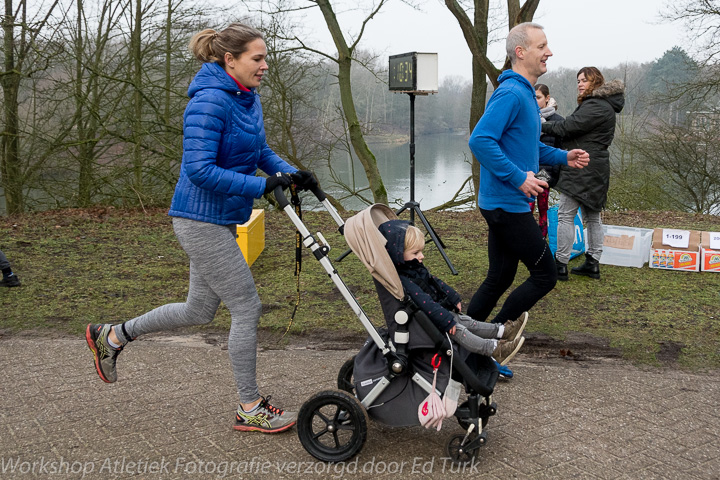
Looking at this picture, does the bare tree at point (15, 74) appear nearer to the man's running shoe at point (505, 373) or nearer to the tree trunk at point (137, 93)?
the tree trunk at point (137, 93)

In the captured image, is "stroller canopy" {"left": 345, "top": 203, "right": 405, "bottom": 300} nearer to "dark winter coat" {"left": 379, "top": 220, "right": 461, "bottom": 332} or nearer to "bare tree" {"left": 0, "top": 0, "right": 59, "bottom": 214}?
"dark winter coat" {"left": 379, "top": 220, "right": 461, "bottom": 332}

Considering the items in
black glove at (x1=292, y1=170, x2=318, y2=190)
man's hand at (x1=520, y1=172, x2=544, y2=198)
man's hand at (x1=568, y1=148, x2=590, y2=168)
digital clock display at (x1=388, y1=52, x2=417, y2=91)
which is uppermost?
digital clock display at (x1=388, y1=52, x2=417, y2=91)

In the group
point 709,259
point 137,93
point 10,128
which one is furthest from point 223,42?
point 10,128

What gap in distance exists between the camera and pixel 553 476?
3.00 meters

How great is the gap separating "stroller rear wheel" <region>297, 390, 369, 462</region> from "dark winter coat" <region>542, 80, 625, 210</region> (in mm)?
3849

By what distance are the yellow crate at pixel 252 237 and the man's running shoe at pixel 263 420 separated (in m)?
2.89

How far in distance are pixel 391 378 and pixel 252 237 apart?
399cm

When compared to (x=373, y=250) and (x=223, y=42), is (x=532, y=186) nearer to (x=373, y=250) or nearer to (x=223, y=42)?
(x=373, y=250)

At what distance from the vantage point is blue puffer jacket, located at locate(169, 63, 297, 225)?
3.11 m

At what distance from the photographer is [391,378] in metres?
3.13

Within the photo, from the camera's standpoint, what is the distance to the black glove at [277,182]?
3.15 m

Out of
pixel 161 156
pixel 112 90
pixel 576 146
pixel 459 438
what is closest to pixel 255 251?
pixel 576 146

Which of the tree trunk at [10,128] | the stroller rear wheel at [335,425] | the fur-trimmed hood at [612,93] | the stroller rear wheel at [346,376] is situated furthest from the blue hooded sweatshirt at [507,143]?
the tree trunk at [10,128]

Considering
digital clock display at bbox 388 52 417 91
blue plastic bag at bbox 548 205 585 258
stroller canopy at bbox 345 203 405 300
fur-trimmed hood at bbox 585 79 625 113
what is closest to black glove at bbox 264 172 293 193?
stroller canopy at bbox 345 203 405 300
